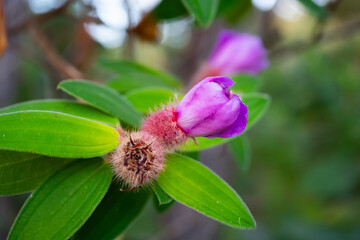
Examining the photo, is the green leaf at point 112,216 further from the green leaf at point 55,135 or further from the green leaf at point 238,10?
the green leaf at point 238,10

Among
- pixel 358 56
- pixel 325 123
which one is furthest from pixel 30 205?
pixel 358 56

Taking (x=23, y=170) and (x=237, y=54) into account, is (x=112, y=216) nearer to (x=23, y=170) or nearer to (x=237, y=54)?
(x=23, y=170)

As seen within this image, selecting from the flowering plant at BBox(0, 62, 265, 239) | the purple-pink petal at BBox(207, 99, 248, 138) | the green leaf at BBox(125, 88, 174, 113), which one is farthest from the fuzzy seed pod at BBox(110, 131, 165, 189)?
the green leaf at BBox(125, 88, 174, 113)

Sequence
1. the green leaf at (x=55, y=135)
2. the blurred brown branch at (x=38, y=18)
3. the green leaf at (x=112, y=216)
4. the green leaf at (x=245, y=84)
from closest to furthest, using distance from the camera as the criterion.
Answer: the green leaf at (x=55, y=135) → the green leaf at (x=112, y=216) → the green leaf at (x=245, y=84) → the blurred brown branch at (x=38, y=18)

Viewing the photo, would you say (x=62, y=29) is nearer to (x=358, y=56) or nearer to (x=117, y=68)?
Answer: (x=117, y=68)

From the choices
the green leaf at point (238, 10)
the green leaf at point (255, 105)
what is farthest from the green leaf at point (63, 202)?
the green leaf at point (238, 10)

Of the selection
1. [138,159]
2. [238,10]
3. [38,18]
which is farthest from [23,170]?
[238,10]
